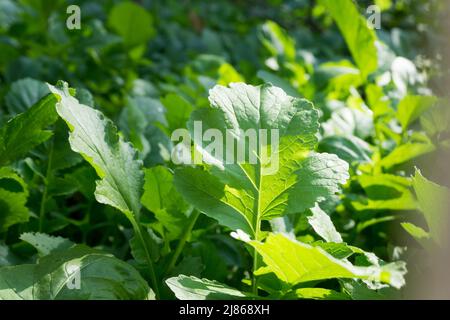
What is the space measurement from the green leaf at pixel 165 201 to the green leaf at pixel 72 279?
14 centimetres

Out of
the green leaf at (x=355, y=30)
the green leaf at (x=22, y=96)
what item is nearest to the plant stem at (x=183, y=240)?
the green leaf at (x=22, y=96)

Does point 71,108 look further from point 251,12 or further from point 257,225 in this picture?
point 251,12

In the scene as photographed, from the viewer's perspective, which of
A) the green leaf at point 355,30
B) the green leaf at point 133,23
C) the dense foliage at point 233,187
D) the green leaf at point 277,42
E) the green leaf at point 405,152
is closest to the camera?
the dense foliage at point 233,187

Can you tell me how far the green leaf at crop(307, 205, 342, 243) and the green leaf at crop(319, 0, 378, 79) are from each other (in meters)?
0.58

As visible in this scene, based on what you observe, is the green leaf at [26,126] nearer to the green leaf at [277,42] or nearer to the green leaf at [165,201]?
the green leaf at [165,201]

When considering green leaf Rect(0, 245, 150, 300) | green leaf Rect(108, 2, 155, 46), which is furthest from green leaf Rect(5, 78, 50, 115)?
green leaf Rect(108, 2, 155, 46)

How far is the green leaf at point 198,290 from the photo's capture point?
31.7 inches

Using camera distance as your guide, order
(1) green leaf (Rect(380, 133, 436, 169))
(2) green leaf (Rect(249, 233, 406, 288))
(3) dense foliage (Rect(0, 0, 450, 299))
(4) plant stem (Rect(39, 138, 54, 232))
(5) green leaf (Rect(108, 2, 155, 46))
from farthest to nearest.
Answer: (5) green leaf (Rect(108, 2, 155, 46)), (1) green leaf (Rect(380, 133, 436, 169)), (4) plant stem (Rect(39, 138, 54, 232)), (3) dense foliage (Rect(0, 0, 450, 299)), (2) green leaf (Rect(249, 233, 406, 288))

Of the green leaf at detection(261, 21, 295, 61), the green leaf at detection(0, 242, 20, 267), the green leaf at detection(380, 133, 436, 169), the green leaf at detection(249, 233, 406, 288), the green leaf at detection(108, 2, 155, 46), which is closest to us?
the green leaf at detection(249, 233, 406, 288)

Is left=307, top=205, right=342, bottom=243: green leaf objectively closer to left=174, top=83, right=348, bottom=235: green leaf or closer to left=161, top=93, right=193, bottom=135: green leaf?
left=174, top=83, right=348, bottom=235: green leaf

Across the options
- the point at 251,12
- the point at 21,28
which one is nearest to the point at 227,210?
the point at 21,28

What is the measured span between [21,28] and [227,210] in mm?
1501

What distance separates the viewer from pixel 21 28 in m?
2.16

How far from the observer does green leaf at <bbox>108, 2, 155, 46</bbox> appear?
2.28m
